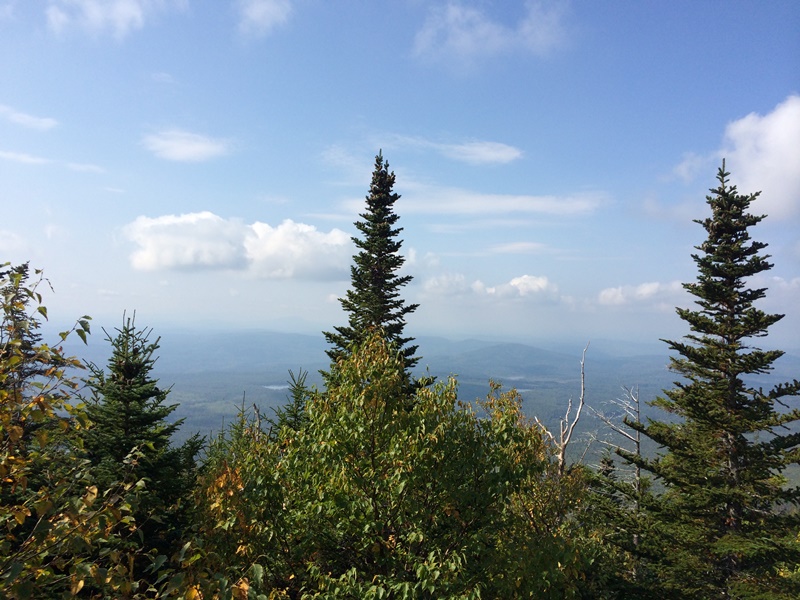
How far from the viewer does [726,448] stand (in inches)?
778

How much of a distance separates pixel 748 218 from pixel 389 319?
58.8 feet

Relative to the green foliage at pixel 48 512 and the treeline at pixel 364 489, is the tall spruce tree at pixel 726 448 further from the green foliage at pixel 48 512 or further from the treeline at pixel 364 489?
the green foliage at pixel 48 512

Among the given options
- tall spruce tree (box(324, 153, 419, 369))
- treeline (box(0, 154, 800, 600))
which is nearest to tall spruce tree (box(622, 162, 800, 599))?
treeline (box(0, 154, 800, 600))

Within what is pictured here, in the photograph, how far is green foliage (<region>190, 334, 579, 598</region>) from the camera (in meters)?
7.98

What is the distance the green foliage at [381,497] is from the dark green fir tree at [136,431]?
3.71 meters

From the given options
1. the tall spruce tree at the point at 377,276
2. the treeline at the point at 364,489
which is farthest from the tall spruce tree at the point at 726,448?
the tall spruce tree at the point at 377,276

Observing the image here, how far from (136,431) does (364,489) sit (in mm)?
7726

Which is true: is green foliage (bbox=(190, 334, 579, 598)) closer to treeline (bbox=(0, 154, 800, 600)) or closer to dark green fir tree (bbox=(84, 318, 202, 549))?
treeline (bbox=(0, 154, 800, 600))

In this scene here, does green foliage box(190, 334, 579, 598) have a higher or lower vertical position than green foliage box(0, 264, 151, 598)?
lower

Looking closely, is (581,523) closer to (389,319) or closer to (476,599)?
(389,319)

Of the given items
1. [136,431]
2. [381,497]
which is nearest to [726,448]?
[381,497]

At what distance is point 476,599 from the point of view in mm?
7363

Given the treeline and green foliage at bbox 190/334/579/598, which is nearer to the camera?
the treeline

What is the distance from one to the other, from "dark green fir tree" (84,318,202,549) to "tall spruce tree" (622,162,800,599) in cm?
1989
